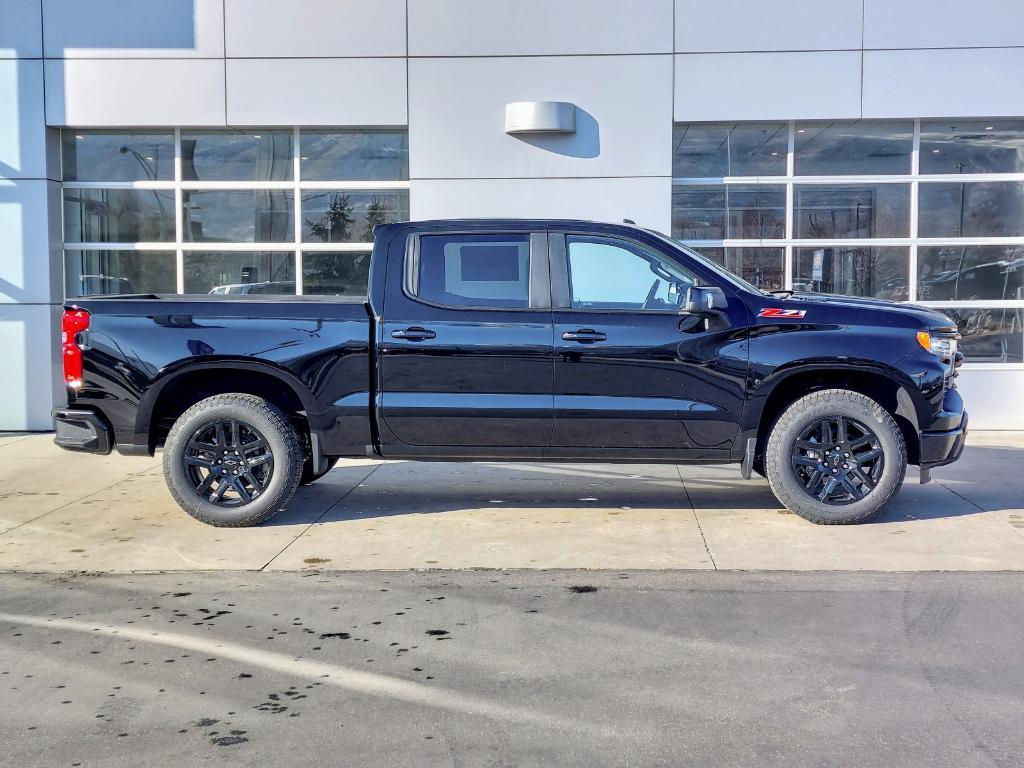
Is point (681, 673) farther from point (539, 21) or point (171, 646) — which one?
point (539, 21)

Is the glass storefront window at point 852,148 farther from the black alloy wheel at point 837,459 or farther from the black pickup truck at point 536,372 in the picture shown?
the black alloy wheel at point 837,459

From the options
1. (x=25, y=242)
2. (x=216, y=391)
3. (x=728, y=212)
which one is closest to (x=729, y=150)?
(x=728, y=212)

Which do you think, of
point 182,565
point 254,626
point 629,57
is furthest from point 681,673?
point 629,57

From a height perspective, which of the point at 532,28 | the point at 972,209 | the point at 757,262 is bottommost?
the point at 757,262

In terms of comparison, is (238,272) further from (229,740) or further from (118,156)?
(229,740)

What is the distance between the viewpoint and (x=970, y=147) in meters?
11.7

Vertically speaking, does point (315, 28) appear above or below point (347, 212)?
above

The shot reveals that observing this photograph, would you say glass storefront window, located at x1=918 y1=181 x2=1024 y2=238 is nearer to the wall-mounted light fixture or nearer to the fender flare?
the wall-mounted light fixture

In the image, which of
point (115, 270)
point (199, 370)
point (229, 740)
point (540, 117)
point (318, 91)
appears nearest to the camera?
point (229, 740)

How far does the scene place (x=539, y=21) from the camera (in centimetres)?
1141

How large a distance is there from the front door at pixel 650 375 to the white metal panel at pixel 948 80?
5727 millimetres

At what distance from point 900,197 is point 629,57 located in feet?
11.0

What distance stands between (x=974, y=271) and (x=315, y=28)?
7.62 meters

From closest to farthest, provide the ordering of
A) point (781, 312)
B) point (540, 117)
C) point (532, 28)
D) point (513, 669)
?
point (513, 669) < point (781, 312) < point (540, 117) < point (532, 28)
